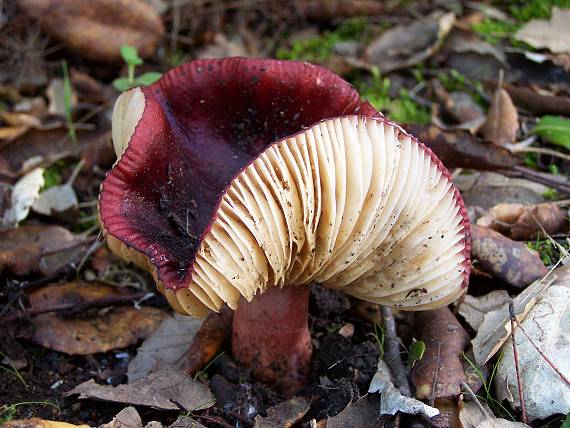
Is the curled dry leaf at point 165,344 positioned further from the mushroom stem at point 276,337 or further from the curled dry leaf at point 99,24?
the curled dry leaf at point 99,24

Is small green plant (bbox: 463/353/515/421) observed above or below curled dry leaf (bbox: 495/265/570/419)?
below

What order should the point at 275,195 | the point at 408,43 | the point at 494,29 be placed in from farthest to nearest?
1. the point at 408,43
2. the point at 494,29
3. the point at 275,195

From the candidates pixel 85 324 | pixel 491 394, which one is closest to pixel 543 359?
pixel 491 394

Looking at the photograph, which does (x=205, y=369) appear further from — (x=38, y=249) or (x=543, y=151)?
(x=543, y=151)

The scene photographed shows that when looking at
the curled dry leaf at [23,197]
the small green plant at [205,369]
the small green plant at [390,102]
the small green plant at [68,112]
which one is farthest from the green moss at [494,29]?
the curled dry leaf at [23,197]

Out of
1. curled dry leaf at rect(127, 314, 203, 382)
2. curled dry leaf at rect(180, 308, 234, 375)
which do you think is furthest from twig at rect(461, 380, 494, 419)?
curled dry leaf at rect(127, 314, 203, 382)

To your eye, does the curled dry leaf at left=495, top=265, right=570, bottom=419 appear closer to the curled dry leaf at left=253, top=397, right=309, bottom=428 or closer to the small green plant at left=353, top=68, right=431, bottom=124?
the curled dry leaf at left=253, top=397, right=309, bottom=428

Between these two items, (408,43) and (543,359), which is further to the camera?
(408,43)
